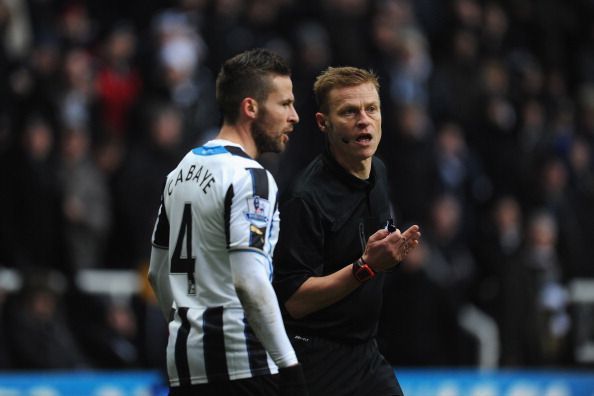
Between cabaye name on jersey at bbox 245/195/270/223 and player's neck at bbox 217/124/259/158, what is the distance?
334 millimetres

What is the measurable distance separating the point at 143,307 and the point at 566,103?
740 centimetres

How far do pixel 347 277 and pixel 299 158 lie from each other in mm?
6878

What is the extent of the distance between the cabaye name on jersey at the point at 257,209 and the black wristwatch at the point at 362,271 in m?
0.59

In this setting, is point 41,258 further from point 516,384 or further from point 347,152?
point 347,152

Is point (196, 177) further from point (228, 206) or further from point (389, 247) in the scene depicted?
point (389, 247)

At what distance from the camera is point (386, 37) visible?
46.8 feet

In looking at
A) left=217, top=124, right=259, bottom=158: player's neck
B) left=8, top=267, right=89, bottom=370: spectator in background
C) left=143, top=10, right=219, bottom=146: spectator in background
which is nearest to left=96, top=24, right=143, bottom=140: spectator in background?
left=143, top=10, right=219, bottom=146: spectator in background

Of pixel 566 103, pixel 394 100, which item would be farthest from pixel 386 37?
pixel 566 103

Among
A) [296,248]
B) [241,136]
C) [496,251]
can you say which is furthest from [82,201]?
[241,136]

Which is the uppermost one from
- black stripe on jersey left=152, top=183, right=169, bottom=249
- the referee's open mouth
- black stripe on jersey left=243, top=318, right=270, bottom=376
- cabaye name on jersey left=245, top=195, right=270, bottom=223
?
the referee's open mouth

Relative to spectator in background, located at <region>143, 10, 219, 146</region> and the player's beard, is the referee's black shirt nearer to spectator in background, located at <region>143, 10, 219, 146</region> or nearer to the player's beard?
the player's beard

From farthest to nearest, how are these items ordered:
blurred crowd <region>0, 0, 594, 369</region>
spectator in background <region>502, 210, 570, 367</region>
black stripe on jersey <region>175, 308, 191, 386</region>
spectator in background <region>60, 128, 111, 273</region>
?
spectator in background <region>502, 210, 570, 367</region>, spectator in background <region>60, 128, 111, 273</region>, blurred crowd <region>0, 0, 594, 369</region>, black stripe on jersey <region>175, 308, 191, 386</region>

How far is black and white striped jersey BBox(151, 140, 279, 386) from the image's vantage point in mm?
5254

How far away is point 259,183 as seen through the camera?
5.30 meters
